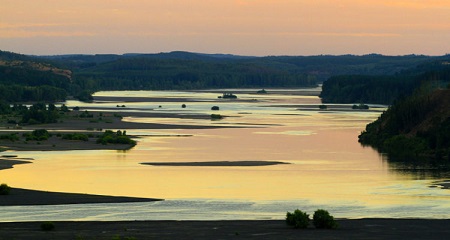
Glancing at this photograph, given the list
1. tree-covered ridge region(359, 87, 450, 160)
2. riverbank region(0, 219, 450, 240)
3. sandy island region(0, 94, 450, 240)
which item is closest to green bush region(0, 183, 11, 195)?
sandy island region(0, 94, 450, 240)

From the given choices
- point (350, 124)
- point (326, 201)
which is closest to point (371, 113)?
point (350, 124)

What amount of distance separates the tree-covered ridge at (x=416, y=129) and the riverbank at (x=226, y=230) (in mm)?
46011

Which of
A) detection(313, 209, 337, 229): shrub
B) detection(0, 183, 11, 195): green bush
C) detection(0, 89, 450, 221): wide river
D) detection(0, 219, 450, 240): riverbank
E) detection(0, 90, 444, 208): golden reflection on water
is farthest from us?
detection(0, 90, 444, 208): golden reflection on water

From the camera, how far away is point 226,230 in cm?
5469

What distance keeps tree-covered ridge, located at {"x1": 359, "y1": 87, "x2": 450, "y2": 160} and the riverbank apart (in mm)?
46011

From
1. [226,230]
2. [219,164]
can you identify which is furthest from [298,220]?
[219,164]

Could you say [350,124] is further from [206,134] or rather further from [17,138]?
[17,138]

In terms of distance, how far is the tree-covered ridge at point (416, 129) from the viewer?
10512cm

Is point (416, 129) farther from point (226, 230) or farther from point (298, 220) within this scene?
point (226, 230)

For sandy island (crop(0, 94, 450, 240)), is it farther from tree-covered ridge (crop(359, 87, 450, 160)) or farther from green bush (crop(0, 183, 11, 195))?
tree-covered ridge (crop(359, 87, 450, 160))

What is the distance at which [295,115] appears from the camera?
579 ft

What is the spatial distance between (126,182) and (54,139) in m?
38.8

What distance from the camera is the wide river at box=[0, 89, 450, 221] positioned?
63531 mm

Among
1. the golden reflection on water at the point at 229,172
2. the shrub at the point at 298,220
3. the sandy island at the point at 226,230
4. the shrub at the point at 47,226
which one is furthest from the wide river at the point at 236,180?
the shrub at the point at 298,220
